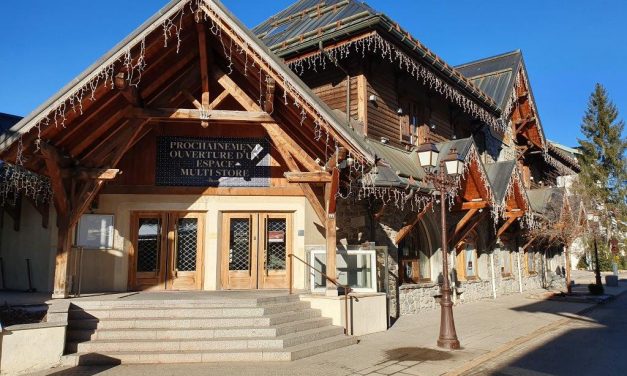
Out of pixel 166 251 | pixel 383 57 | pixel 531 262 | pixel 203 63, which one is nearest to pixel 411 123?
pixel 383 57

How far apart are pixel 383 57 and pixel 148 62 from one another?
6107 mm

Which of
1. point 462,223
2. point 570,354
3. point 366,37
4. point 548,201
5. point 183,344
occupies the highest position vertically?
point 366,37

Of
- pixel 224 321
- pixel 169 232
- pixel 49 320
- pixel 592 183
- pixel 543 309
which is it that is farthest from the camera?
pixel 592 183

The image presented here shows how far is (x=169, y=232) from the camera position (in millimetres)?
10945

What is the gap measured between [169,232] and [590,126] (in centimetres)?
4720

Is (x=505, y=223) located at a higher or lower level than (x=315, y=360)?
higher

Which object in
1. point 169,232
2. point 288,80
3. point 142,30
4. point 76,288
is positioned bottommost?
point 76,288

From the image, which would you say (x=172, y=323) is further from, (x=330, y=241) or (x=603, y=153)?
(x=603, y=153)

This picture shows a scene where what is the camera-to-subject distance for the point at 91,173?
8.99 metres

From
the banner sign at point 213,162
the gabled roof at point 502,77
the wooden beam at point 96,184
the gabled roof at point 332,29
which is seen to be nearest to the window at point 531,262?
the gabled roof at point 502,77

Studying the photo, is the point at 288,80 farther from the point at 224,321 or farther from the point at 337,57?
the point at 337,57

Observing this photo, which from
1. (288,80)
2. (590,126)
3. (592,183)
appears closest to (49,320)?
(288,80)

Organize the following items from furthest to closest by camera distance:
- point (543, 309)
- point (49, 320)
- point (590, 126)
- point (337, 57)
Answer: point (590, 126) → point (543, 309) → point (337, 57) → point (49, 320)

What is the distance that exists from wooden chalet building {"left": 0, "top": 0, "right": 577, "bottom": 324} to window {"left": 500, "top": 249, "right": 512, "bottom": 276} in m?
4.27
